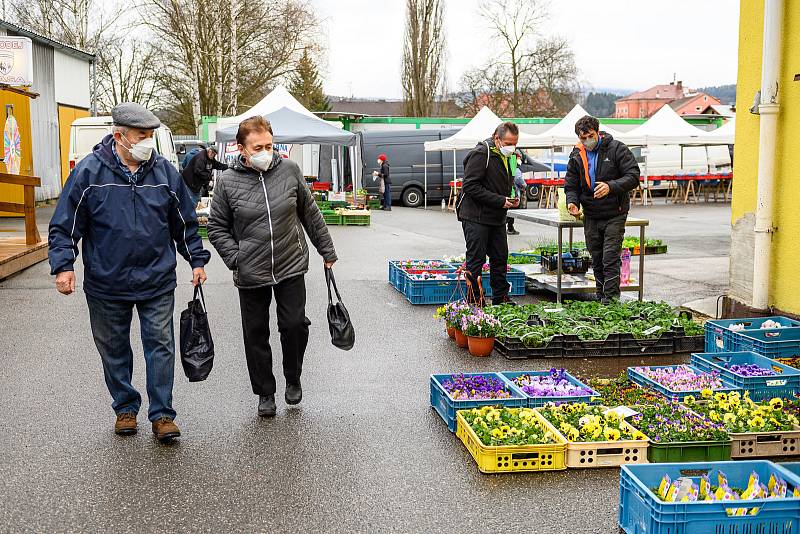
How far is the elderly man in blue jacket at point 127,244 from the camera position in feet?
18.6

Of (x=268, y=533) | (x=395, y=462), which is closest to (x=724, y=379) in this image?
(x=395, y=462)

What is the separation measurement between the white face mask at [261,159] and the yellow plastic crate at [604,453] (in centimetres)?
266

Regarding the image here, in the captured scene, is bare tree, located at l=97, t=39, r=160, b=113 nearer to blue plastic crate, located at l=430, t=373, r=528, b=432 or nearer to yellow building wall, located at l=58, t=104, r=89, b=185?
yellow building wall, located at l=58, t=104, r=89, b=185

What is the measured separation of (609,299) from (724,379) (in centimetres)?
321

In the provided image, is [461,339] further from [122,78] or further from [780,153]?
[122,78]

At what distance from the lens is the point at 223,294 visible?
12102mm

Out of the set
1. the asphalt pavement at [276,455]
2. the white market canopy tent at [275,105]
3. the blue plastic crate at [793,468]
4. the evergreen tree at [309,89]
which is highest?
the evergreen tree at [309,89]

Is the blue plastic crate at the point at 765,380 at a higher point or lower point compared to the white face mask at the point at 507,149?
lower

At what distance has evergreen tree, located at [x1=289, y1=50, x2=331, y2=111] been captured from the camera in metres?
64.1

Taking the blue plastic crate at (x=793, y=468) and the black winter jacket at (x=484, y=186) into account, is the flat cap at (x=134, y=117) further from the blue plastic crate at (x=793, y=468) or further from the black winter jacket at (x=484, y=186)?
the black winter jacket at (x=484, y=186)

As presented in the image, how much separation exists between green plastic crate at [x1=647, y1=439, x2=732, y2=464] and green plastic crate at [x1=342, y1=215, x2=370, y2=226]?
62.6ft

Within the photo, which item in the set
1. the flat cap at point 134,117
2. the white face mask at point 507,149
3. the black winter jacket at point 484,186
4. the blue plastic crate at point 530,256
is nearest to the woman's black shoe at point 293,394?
the flat cap at point 134,117

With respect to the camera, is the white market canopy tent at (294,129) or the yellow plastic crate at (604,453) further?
the white market canopy tent at (294,129)

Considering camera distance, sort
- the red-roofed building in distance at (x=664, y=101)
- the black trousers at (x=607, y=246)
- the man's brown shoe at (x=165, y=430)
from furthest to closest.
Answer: the red-roofed building in distance at (x=664, y=101), the black trousers at (x=607, y=246), the man's brown shoe at (x=165, y=430)
